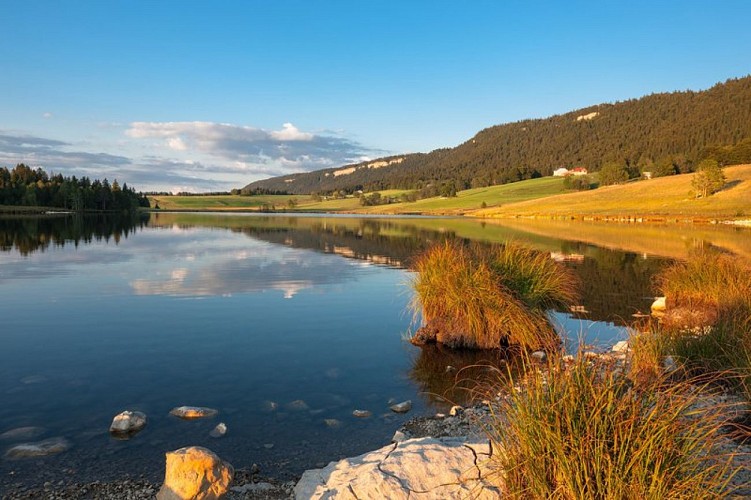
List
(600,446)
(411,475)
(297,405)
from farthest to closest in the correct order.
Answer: (297,405)
(411,475)
(600,446)

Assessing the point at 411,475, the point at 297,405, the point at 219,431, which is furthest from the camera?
the point at 297,405

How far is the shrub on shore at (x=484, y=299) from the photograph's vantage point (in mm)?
16844

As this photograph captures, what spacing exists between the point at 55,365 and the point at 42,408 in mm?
3672

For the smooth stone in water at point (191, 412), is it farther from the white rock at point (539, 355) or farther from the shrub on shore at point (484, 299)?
the white rock at point (539, 355)

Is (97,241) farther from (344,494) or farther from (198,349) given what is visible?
(344,494)

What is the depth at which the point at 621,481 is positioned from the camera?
207 inches

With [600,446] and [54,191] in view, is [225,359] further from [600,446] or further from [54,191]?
[54,191]

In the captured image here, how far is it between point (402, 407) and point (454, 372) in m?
3.35

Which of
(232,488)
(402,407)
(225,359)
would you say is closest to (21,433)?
(232,488)

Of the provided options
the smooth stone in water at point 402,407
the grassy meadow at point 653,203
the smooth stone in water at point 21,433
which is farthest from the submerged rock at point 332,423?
the grassy meadow at point 653,203

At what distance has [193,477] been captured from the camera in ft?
25.2

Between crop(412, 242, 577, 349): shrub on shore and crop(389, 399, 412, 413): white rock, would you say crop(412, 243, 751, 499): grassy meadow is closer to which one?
crop(389, 399, 412, 413): white rock

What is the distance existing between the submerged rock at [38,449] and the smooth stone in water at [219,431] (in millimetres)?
2683

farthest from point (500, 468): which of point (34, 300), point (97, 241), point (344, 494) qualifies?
point (97, 241)
